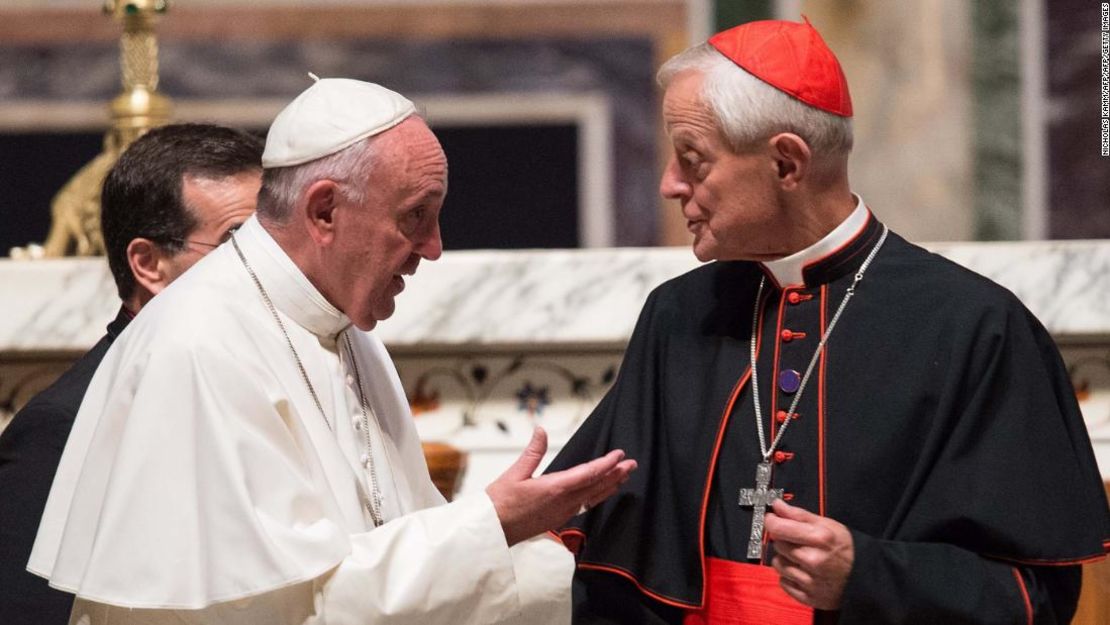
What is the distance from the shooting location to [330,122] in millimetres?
3256

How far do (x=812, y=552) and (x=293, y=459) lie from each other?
2.98ft

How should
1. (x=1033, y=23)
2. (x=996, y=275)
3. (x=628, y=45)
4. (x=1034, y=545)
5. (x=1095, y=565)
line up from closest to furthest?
1. (x=1034, y=545)
2. (x=1095, y=565)
3. (x=996, y=275)
4. (x=1033, y=23)
5. (x=628, y=45)

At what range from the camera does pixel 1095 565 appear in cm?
397

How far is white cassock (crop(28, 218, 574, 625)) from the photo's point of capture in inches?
117

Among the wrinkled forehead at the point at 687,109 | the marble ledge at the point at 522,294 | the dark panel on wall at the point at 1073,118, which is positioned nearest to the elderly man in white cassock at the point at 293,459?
the wrinkled forehead at the point at 687,109

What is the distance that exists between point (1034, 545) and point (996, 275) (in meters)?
1.85

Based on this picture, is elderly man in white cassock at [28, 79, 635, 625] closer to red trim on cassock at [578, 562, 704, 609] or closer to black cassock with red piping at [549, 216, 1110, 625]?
red trim on cassock at [578, 562, 704, 609]

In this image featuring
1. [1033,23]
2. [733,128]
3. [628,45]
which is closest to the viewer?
[733,128]

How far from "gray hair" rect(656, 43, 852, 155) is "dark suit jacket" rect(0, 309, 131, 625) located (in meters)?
1.38

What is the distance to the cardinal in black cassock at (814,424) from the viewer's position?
2.89 m

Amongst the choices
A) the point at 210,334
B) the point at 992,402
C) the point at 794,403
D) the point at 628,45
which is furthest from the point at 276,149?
the point at 628,45

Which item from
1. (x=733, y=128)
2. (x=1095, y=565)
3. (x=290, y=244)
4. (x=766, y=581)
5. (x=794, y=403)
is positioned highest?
(x=733, y=128)

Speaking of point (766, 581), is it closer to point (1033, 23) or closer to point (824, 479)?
point (824, 479)

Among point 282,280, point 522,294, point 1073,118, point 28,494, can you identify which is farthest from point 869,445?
point 1073,118
